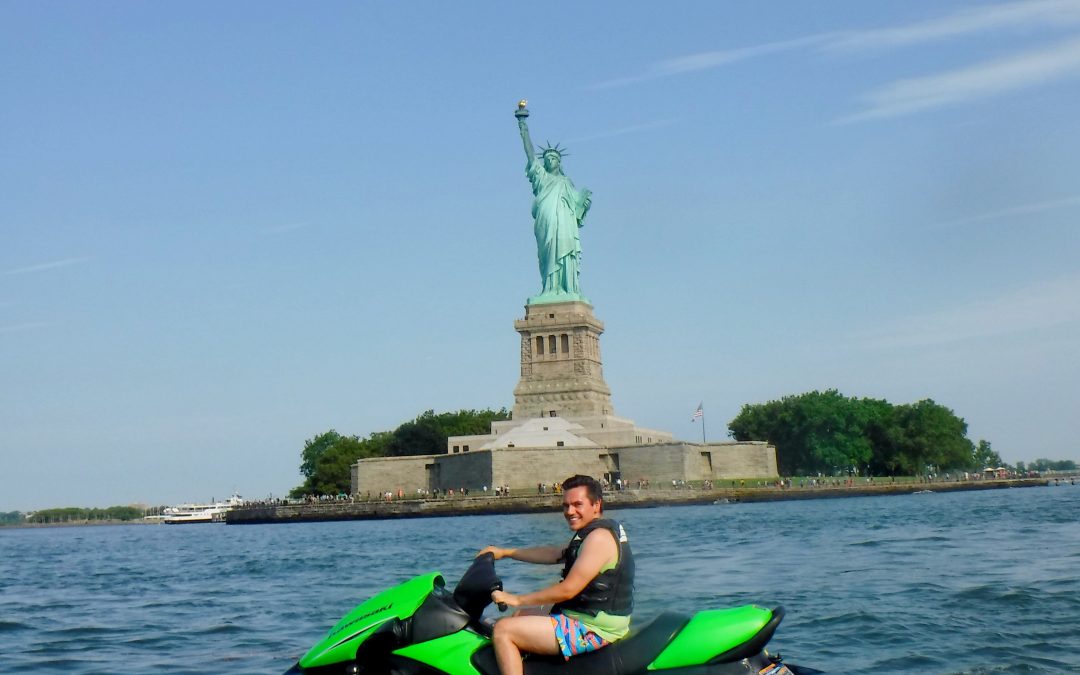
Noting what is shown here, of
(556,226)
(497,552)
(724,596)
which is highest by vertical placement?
(556,226)

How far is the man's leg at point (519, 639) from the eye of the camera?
7066mm

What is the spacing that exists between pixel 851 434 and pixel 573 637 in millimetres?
100473

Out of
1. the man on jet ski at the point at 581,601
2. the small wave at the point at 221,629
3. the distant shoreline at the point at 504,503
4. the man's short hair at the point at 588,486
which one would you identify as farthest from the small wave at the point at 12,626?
the distant shoreline at the point at 504,503

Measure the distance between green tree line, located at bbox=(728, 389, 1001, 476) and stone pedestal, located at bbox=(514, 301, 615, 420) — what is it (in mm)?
25612

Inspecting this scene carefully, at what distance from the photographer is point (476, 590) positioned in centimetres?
733

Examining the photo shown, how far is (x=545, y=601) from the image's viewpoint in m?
Result: 7.30

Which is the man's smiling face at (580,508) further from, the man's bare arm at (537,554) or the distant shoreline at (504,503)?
the distant shoreline at (504,503)

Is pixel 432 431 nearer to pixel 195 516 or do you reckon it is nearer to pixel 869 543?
pixel 195 516

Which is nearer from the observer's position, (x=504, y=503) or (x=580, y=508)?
(x=580, y=508)

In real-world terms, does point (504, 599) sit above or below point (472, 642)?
above

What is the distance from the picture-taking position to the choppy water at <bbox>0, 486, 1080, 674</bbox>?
12.5 m

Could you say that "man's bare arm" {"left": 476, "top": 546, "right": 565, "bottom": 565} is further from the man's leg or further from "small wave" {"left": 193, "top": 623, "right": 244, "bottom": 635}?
"small wave" {"left": 193, "top": 623, "right": 244, "bottom": 635}

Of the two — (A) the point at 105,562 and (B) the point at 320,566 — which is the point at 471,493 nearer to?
(A) the point at 105,562

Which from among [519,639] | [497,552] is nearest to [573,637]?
[519,639]
